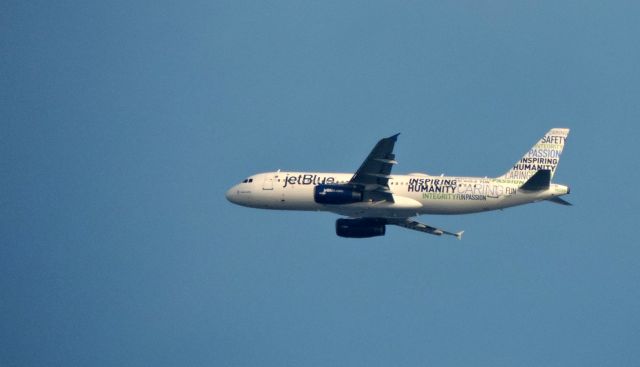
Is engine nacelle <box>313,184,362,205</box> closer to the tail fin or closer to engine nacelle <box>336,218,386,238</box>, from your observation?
engine nacelle <box>336,218,386,238</box>

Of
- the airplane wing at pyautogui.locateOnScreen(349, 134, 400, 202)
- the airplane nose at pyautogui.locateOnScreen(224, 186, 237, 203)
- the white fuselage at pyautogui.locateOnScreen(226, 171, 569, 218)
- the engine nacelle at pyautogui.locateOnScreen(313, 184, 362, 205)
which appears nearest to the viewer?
the airplane wing at pyautogui.locateOnScreen(349, 134, 400, 202)

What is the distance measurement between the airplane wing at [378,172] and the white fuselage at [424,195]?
1104 millimetres

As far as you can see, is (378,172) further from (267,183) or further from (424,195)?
(267,183)

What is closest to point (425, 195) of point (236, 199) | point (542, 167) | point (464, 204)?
point (464, 204)

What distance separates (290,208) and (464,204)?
15.4 meters

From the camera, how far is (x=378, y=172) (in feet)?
295

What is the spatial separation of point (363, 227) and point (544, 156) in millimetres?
17278

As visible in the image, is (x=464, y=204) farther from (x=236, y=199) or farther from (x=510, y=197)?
(x=236, y=199)

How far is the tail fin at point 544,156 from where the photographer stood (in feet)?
312

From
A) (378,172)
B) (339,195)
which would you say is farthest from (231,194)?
(378,172)

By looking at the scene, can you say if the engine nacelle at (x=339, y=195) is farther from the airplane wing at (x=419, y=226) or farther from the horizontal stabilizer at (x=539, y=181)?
the horizontal stabilizer at (x=539, y=181)

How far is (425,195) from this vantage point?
9312 cm

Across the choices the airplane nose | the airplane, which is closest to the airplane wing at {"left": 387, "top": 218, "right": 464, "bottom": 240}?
the airplane

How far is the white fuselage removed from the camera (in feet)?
301
